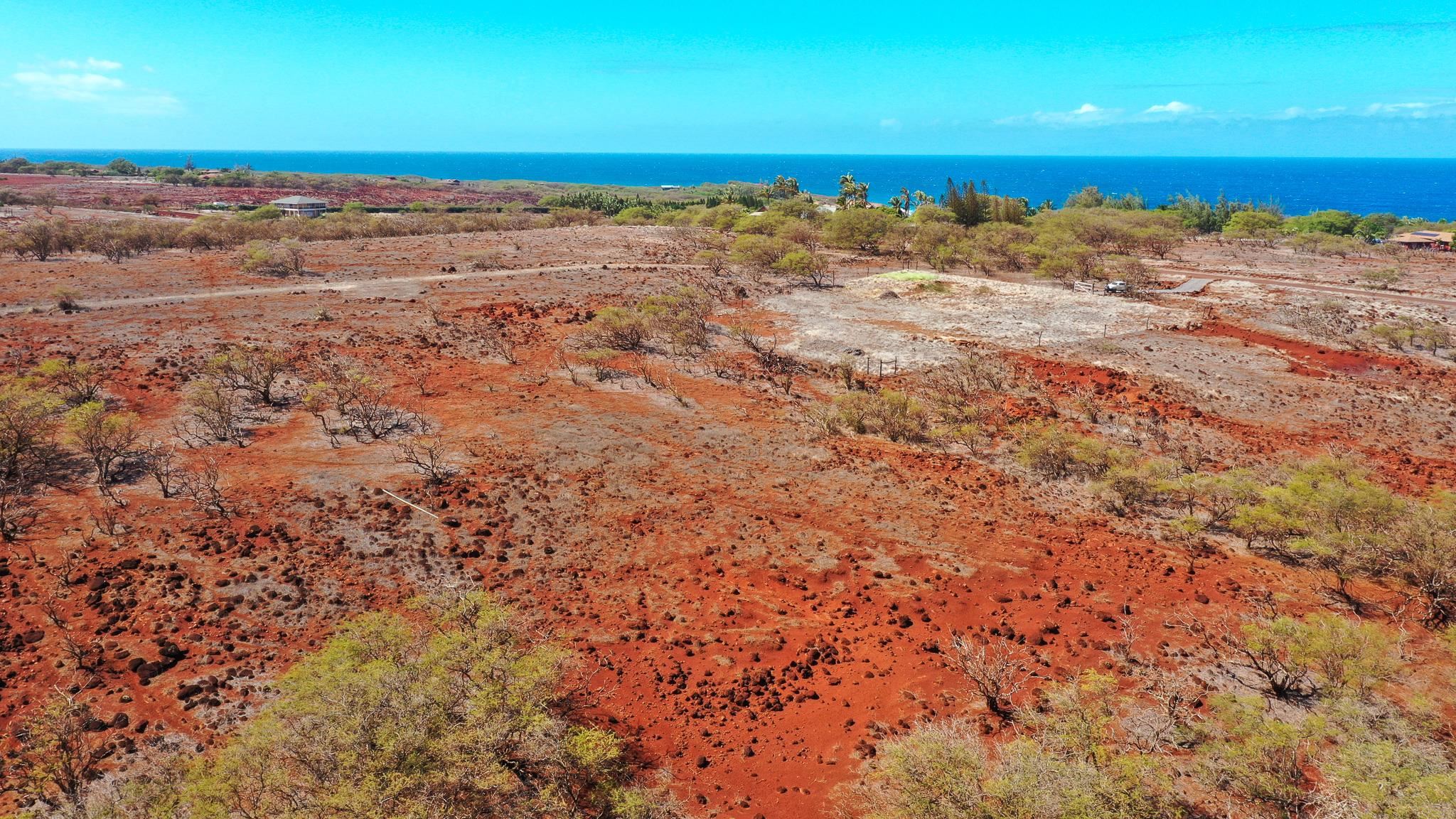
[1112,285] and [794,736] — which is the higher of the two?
[1112,285]

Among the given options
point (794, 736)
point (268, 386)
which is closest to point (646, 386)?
point (268, 386)

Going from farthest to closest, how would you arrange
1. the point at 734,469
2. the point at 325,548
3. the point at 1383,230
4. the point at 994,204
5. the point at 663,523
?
the point at 1383,230
the point at 994,204
the point at 734,469
the point at 663,523
the point at 325,548

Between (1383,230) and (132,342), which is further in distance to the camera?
(1383,230)

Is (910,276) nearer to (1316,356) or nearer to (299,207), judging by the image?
(1316,356)

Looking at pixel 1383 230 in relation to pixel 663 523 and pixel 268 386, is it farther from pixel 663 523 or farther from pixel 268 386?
pixel 268 386

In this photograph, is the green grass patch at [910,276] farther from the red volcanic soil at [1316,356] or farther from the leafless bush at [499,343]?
the leafless bush at [499,343]

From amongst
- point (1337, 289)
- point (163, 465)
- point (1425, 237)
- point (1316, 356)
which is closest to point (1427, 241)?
point (1425, 237)
